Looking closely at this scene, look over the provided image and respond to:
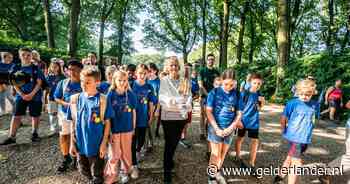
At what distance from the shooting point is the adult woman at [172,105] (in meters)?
4.37

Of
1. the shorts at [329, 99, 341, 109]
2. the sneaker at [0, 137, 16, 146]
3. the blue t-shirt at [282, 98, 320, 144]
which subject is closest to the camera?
the blue t-shirt at [282, 98, 320, 144]

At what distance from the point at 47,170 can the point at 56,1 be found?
35386 mm

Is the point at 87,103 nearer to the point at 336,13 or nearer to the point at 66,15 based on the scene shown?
the point at 336,13

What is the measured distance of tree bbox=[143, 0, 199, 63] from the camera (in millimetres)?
36062

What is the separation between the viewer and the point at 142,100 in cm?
507

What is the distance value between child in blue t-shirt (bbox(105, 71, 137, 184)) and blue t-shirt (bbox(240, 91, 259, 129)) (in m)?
2.03

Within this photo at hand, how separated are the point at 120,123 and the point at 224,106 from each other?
5.17 feet

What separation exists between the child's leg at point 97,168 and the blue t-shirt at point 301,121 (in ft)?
9.05

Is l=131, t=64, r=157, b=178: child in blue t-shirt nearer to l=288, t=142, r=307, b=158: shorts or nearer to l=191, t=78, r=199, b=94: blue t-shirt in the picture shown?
l=191, t=78, r=199, b=94: blue t-shirt

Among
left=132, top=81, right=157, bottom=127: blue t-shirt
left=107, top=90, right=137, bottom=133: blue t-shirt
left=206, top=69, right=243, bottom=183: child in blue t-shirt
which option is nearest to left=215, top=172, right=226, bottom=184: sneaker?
left=206, top=69, right=243, bottom=183: child in blue t-shirt

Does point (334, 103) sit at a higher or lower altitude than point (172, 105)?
lower

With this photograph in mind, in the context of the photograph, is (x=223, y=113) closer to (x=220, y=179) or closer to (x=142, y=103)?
(x=220, y=179)

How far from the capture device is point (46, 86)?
6.30 metres

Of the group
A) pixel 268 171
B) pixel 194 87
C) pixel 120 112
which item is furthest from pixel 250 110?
pixel 120 112
